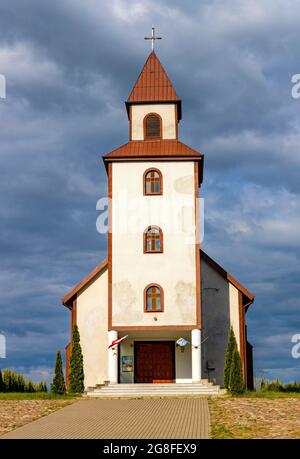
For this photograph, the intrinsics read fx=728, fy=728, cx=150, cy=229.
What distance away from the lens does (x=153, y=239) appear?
36188mm

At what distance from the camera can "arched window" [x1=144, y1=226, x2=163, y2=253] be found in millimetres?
36056

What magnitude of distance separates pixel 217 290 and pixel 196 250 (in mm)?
3653

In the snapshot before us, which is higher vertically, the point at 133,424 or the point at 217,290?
the point at 217,290

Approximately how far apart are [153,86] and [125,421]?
21241 mm

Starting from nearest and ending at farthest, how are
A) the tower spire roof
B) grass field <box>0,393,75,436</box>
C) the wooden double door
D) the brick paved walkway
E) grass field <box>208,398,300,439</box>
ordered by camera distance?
grass field <box>208,398,300,439</box>
the brick paved walkway
grass field <box>0,393,75,436</box>
the wooden double door
the tower spire roof

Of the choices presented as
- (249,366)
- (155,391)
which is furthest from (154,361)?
(249,366)

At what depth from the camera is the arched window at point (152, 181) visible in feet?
121

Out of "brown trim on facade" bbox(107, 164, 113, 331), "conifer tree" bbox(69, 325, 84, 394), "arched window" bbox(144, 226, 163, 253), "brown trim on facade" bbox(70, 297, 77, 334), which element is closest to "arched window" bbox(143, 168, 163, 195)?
"brown trim on facade" bbox(107, 164, 113, 331)

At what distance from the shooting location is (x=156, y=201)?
36531 millimetres

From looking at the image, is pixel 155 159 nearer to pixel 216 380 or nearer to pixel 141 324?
pixel 141 324

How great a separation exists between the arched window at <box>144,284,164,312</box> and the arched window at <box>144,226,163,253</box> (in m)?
1.79

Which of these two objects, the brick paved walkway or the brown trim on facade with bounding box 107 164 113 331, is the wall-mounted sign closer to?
the brown trim on facade with bounding box 107 164 113 331

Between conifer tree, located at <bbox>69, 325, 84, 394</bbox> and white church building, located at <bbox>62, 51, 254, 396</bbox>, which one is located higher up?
white church building, located at <bbox>62, 51, 254, 396</bbox>
